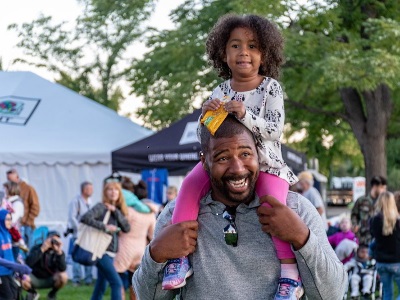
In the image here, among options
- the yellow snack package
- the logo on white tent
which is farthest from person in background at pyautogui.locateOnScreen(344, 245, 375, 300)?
the yellow snack package

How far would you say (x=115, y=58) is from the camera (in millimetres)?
30250

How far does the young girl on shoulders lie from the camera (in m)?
3.81

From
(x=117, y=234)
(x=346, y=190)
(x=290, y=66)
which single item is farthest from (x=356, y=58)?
(x=346, y=190)

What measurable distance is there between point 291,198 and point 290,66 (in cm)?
1856

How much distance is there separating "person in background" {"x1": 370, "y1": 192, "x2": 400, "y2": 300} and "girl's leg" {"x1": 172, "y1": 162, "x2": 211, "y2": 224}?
8.40 metres

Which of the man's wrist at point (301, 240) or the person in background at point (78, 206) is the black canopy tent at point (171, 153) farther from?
the man's wrist at point (301, 240)

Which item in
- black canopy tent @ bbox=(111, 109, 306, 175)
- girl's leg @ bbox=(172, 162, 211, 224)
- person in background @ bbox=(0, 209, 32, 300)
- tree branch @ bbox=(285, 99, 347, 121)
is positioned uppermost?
tree branch @ bbox=(285, 99, 347, 121)

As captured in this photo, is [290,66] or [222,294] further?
[290,66]

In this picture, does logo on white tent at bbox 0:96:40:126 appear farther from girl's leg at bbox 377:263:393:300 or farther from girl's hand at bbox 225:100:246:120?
girl's hand at bbox 225:100:246:120

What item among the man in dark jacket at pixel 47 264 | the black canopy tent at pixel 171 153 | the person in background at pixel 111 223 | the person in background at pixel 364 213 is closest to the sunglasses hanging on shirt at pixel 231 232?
the person in background at pixel 111 223

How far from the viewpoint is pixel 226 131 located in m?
3.66

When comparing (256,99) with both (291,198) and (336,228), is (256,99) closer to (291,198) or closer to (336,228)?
(291,198)

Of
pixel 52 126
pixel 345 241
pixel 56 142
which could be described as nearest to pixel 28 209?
pixel 56 142

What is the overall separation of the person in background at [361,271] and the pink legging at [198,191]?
10.4 metres
